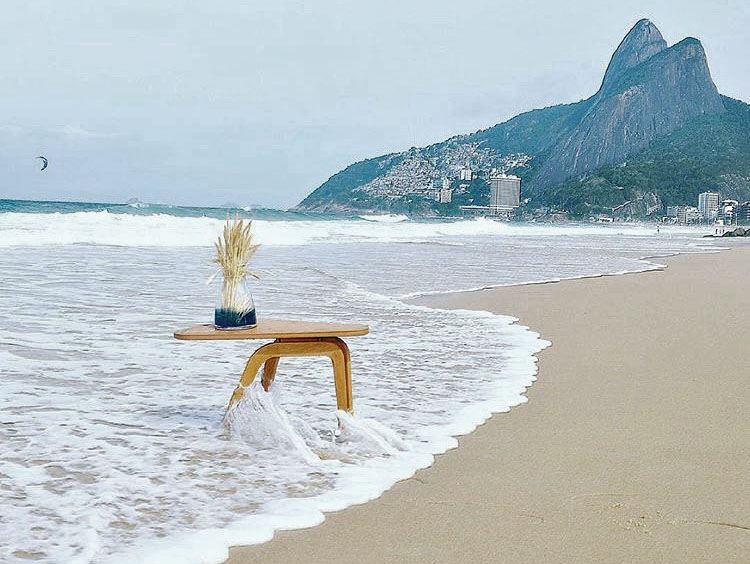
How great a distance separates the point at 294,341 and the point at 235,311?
1.00 ft

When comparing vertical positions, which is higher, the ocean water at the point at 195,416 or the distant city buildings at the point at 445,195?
the distant city buildings at the point at 445,195

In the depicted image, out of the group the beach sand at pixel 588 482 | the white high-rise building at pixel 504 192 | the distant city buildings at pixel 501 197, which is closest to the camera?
the beach sand at pixel 588 482

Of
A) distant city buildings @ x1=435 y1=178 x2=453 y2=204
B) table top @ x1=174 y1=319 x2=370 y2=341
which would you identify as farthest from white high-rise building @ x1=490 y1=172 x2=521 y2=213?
table top @ x1=174 y1=319 x2=370 y2=341

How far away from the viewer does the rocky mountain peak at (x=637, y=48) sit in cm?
15212

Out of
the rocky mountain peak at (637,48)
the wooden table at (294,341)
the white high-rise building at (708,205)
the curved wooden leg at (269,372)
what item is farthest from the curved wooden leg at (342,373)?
the rocky mountain peak at (637,48)

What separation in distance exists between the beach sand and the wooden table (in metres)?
0.61

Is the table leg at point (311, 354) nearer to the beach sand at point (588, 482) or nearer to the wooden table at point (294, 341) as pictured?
the wooden table at point (294, 341)

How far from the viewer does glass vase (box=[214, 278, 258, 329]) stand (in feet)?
12.0

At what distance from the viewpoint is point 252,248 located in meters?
3.90

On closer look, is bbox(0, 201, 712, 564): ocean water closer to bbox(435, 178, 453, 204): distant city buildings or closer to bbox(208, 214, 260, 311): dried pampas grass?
bbox(208, 214, 260, 311): dried pampas grass

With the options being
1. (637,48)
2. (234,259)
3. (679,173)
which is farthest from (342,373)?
(637,48)

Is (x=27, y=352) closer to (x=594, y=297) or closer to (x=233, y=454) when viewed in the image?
(x=233, y=454)

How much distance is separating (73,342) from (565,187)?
100070 mm

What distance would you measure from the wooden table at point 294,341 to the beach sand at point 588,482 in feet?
1.99
